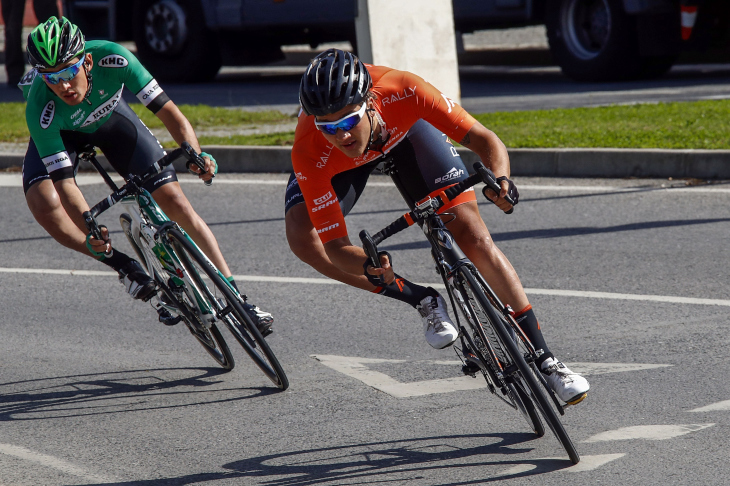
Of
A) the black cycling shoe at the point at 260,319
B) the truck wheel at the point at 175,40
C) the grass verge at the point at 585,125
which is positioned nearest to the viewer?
the black cycling shoe at the point at 260,319

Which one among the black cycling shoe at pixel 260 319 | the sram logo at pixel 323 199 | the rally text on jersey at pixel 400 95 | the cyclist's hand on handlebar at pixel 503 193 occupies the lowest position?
the black cycling shoe at pixel 260 319

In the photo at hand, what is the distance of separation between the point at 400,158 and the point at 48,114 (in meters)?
2.18

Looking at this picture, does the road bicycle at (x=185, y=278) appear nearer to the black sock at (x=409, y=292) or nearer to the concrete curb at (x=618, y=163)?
the black sock at (x=409, y=292)

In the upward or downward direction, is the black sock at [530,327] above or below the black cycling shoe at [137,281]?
above

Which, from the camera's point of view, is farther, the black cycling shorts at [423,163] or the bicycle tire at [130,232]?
the bicycle tire at [130,232]

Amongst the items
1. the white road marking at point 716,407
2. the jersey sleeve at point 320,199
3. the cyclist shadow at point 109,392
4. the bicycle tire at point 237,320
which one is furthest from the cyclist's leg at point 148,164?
the white road marking at point 716,407

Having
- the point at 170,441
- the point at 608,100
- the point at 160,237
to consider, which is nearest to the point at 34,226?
the point at 160,237

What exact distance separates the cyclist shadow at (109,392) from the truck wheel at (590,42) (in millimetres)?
11247

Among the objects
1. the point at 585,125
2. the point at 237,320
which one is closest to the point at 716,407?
the point at 237,320

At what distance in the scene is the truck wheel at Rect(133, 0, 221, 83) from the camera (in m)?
18.4

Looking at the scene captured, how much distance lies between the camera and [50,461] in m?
4.64

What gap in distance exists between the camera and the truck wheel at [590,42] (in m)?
15.7

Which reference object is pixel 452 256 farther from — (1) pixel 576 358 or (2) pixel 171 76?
(2) pixel 171 76

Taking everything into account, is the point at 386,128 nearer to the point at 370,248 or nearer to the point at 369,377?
the point at 370,248
